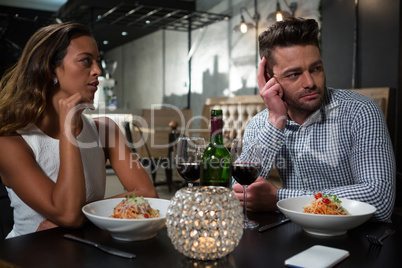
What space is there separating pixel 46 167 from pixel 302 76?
1120mm

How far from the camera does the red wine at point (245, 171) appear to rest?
1119 millimetres

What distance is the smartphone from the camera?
29.0 inches

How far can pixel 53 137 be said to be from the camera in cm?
149

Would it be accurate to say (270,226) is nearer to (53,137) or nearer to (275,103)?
(275,103)

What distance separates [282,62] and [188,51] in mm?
6798

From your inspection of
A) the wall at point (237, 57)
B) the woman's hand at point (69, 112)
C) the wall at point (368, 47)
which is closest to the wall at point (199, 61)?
the wall at point (237, 57)

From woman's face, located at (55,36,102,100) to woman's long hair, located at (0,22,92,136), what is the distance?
0.02m

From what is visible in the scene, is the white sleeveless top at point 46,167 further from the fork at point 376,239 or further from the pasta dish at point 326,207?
the fork at point 376,239

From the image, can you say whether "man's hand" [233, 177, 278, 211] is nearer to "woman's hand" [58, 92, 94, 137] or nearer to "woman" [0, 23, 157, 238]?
"woman" [0, 23, 157, 238]

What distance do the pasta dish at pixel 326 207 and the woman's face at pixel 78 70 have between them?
2.99ft

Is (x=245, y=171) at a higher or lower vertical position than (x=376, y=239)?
higher

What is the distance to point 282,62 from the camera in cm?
176

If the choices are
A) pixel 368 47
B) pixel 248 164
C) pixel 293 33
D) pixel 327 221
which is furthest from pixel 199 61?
pixel 327 221

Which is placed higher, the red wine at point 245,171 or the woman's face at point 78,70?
the woman's face at point 78,70
